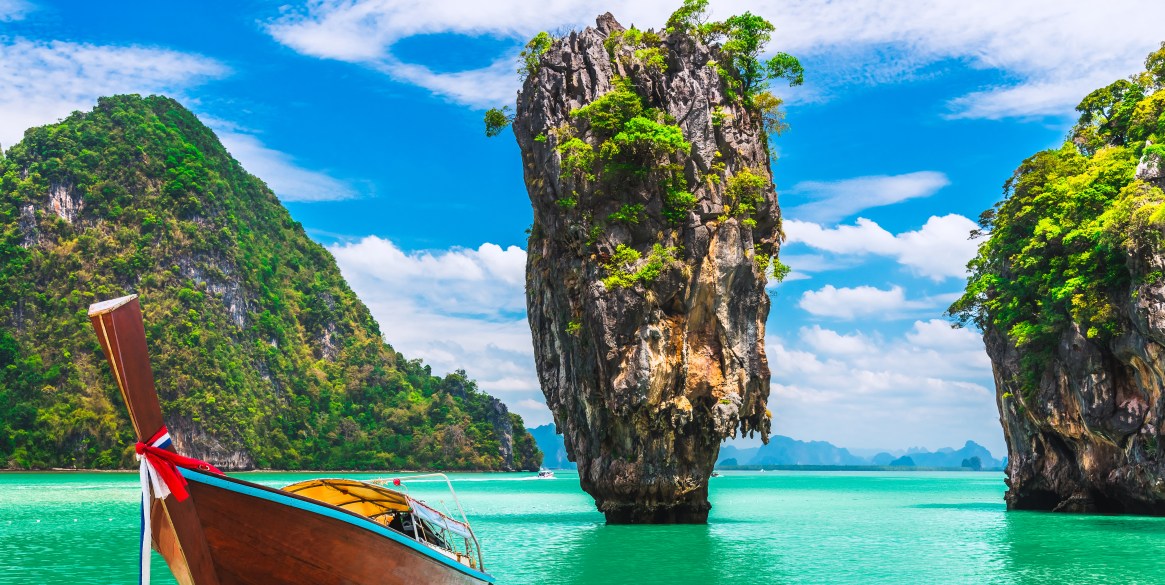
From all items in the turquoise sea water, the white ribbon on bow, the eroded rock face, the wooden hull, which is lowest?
the turquoise sea water

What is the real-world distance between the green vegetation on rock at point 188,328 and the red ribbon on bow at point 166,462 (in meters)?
83.8

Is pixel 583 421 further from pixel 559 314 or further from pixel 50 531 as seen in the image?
pixel 50 531

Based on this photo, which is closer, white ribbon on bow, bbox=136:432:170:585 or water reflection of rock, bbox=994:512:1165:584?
white ribbon on bow, bbox=136:432:170:585

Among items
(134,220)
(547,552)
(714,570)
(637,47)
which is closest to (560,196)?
(637,47)

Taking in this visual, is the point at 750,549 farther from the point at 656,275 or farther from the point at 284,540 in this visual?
the point at 284,540

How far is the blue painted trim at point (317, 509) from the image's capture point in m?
10.1

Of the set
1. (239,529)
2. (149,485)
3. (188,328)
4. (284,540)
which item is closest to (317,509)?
(284,540)

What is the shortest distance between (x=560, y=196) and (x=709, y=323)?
20.4 feet

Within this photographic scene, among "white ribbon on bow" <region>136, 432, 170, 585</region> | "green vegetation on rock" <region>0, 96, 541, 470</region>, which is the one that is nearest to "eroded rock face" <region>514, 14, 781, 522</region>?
"white ribbon on bow" <region>136, 432, 170, 585</region>

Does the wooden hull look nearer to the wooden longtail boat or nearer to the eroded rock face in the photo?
the wooden longtail boat

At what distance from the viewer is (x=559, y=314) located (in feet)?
99.5

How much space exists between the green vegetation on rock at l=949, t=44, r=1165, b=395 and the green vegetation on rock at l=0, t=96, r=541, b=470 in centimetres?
7768

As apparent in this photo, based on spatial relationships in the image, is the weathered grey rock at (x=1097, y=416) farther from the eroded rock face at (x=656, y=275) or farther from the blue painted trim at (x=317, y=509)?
the blue painted trim at (x=317, y=509)

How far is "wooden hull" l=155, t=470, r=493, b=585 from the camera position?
10.4 metres
